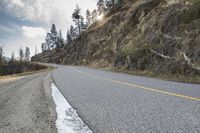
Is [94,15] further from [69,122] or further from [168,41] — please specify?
[69,122]

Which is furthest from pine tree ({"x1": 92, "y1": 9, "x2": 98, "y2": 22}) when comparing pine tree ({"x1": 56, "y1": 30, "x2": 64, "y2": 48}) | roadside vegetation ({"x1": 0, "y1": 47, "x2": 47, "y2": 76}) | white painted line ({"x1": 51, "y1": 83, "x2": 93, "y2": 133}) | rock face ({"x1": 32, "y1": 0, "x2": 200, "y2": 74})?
white painted line ({"x1": 51, "y1": 83, "x2": 93, "y2": 133})

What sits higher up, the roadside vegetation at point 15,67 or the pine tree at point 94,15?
the pine tree at point 94,15

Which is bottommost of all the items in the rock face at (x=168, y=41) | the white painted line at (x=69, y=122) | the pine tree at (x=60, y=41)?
the white painted line at (x=69, y=122)

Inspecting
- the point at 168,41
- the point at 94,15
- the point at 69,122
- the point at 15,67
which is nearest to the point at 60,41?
the point at 94,15

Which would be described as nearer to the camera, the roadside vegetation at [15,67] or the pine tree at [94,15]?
the roadside vegetation at [15,67]

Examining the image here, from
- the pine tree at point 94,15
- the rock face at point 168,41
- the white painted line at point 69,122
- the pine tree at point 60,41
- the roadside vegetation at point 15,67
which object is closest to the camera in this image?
the white painted line at point 69,122

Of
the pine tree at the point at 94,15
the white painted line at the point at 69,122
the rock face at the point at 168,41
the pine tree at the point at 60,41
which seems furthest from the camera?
the pine tree at the point at 60,41

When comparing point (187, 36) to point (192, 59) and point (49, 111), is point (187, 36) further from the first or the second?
point (49, 111)

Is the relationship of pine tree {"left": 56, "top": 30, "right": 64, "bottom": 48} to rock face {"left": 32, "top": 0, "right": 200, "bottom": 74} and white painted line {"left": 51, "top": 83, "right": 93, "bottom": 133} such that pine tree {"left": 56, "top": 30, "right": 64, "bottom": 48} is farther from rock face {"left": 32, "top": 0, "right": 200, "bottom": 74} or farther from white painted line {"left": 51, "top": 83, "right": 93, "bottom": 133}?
white painted line {"left": 51, "top": 83, "right": 93, "bottom": 133}

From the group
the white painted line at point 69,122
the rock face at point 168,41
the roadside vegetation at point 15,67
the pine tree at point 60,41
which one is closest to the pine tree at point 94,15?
the pine tree at point 60,41

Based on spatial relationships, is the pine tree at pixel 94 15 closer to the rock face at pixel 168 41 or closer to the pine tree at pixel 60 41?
the pine tree at pixel 60 41

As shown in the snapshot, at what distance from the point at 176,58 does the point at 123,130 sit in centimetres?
1235

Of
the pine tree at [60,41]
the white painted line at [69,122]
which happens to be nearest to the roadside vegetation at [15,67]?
the pine tree at [60,41]

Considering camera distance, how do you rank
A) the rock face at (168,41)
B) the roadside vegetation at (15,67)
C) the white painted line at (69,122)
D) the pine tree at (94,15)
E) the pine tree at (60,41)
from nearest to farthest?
the white painted line at (69,122)
the rock face at (168,41)
the roadside vegetation at (15,67)
the pine tree at (94,15)
the pine tree at (60,41)
